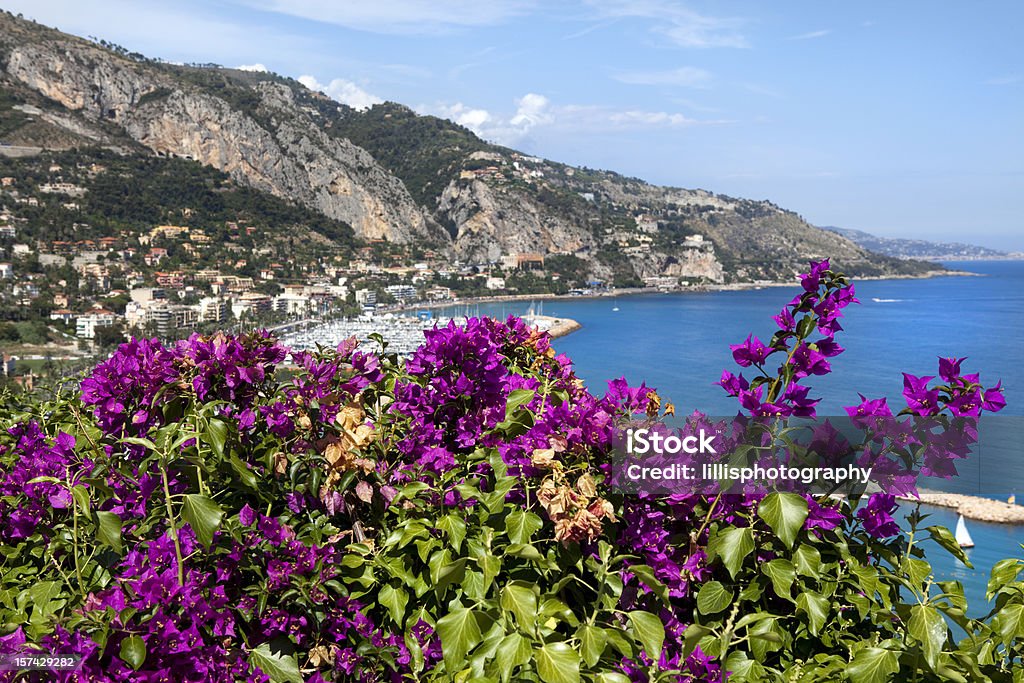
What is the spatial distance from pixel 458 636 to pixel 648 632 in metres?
0.21

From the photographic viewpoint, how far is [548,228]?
318 ft

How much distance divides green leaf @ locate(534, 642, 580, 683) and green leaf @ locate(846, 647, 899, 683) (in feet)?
0.94

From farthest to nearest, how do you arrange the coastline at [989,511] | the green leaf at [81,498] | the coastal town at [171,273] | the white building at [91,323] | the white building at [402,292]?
1. the white building at [402,292]
2. the coastal town at [171,273]
3. the white building at [91,323]
4. the coastline at [989,511]
5. the green leaf at [81,498]

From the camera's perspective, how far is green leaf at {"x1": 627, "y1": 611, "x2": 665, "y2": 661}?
2.56ft

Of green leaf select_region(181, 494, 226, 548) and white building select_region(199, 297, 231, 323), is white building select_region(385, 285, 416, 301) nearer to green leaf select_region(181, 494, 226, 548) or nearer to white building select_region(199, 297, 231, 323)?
white building select_region(199, 297, 231, 323)

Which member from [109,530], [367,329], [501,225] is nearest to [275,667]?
[109,530]

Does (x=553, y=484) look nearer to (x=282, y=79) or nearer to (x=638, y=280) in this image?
Answer: (x=638, y=280)

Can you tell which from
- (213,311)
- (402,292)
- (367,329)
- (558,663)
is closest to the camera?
(558,663)

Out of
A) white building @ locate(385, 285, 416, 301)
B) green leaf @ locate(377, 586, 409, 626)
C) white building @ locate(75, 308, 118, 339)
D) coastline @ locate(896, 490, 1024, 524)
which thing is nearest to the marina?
white building @ locate(385, 285, 416, 301)

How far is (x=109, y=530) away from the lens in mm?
905

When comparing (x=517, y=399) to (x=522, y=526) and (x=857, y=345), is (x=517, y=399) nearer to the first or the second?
(x=522, y=526)

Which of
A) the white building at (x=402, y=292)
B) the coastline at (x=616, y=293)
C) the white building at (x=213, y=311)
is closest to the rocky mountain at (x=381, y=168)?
the coastline at (x=616, y=293)

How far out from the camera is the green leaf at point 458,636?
772mm

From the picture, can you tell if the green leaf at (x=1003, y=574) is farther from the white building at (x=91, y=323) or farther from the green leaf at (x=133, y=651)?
the white building at (x=91, y=323)
